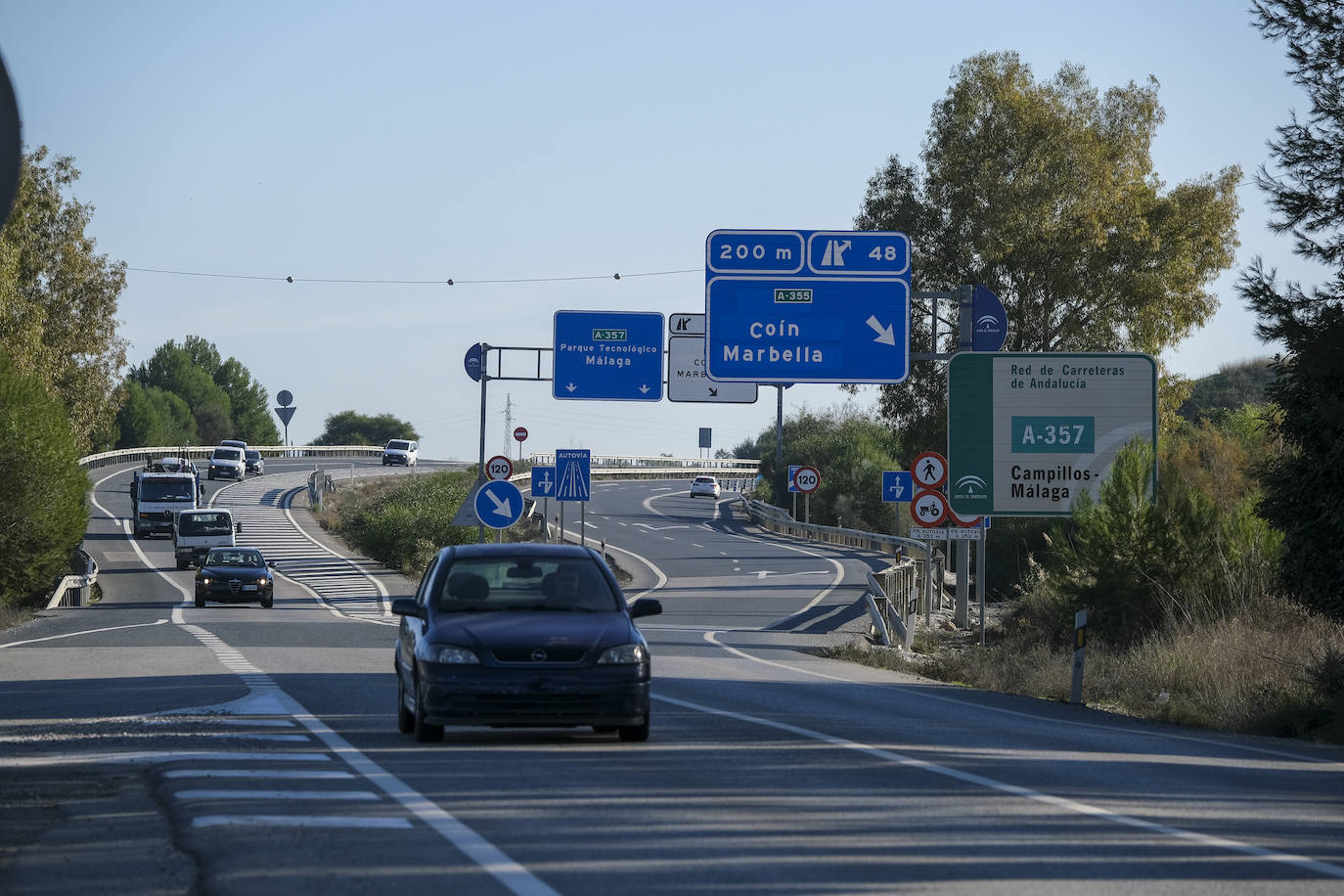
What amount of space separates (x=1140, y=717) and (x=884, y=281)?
13.4 m

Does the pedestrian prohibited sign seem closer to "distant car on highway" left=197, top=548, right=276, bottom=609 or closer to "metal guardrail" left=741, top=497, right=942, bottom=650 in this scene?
"metal guardrail" left=741, top=497, right=942, bottom=650

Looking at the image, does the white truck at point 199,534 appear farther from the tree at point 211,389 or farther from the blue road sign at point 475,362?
the tree at point 211,389

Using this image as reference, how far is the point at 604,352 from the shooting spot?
3656 centimetres

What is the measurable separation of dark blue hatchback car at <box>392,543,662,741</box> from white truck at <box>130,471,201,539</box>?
5625cm

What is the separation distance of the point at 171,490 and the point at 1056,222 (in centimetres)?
3862

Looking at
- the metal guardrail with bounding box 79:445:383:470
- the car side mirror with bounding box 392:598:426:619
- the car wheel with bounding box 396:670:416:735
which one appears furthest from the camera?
the metal guardrail with bounding box 79:445:383:470

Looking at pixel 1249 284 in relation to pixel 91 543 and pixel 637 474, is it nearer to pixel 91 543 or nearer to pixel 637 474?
pixel 91 543

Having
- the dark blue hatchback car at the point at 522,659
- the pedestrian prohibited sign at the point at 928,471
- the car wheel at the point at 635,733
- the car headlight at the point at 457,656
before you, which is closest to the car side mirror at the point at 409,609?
the dark blue hatchback car at the point at 522,659

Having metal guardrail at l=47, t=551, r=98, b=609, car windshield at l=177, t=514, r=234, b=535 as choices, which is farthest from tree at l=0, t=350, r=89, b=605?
car windshield at l=177, t=514, r=234, b=535

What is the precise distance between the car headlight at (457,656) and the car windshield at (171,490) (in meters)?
57.1

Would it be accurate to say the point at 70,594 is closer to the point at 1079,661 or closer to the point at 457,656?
the point at 1079,661

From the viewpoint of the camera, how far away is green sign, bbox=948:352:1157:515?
25.3 metres

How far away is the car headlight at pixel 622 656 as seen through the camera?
1194cm

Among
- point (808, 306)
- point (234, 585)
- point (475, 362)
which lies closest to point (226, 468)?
point (234, 585)
